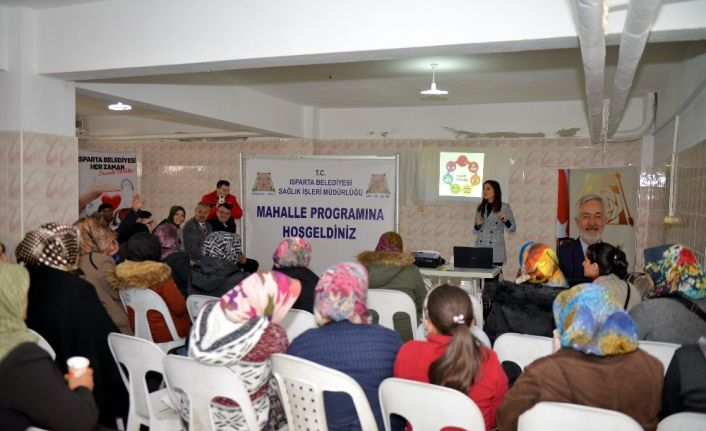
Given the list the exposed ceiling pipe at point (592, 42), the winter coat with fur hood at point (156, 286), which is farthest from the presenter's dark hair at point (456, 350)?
the winter coat with fur hood at point (156, 286)

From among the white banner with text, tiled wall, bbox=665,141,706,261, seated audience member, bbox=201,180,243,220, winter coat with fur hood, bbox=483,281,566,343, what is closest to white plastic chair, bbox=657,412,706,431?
winter coat with fur hood, bbox=483,281,566,343

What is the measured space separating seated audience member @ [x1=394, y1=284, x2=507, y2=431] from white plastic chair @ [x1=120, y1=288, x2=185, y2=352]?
5.71 ft

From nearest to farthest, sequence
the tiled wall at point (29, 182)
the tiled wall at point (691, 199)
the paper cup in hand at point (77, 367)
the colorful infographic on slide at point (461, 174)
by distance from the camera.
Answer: the paper cup in hand at point (77, 367), the tiled wall at point (691, 199), the tiled wall at point (29, 182), the colorful infographic on slide at point (461, 174)

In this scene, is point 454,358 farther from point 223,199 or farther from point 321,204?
point 223,199

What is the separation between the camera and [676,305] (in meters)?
2.56

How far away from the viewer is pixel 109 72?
4.12 m

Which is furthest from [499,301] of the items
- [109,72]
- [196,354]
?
[109,72]

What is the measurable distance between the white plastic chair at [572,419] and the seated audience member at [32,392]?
52.5 inches

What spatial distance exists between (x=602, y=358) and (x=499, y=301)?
1142mm

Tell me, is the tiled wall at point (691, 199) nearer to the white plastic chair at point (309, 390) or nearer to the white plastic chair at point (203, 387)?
the white plastic chair at point (309, 390)

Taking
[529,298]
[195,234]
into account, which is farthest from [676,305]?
[195,234]

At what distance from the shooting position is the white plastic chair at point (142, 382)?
2.44m

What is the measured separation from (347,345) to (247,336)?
392 millimetres

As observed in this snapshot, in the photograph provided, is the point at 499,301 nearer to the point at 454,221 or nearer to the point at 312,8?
the point at 312,8
